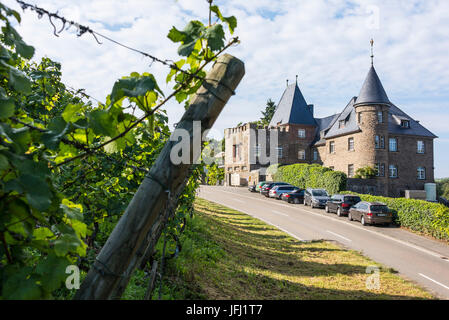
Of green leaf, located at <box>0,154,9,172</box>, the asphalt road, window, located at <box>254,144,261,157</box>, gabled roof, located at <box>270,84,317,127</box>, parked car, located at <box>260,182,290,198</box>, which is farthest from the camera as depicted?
window, located at <box>254,144,261,157</box>

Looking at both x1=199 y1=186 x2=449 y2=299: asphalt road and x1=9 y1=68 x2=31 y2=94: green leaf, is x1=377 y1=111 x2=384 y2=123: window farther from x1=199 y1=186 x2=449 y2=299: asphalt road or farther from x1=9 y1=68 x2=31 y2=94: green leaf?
x1=9 y1=68 x2=31 y2=94: green leaf

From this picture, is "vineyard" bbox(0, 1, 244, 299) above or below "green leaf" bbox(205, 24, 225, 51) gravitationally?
below

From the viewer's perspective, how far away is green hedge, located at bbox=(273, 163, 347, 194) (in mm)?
31859

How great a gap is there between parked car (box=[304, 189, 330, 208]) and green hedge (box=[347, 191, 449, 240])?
20.8ft

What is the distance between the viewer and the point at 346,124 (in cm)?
4234

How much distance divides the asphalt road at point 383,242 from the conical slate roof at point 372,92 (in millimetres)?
19407

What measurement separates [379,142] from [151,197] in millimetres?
41668

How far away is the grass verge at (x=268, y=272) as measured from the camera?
7073 mm

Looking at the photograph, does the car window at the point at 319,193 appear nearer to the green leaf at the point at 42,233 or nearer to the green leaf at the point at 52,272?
the green leaf at the point at 42,233

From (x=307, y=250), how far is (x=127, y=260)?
1328 cm

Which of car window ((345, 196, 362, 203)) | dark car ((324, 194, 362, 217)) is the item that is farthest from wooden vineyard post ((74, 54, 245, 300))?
car window ((345, 196, 362, 203))

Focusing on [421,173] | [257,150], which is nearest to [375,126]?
[421,173]

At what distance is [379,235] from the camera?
17812 millimetres

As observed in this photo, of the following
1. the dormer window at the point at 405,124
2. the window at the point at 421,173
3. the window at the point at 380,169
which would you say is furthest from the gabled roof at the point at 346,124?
the window at the point at 421,173
